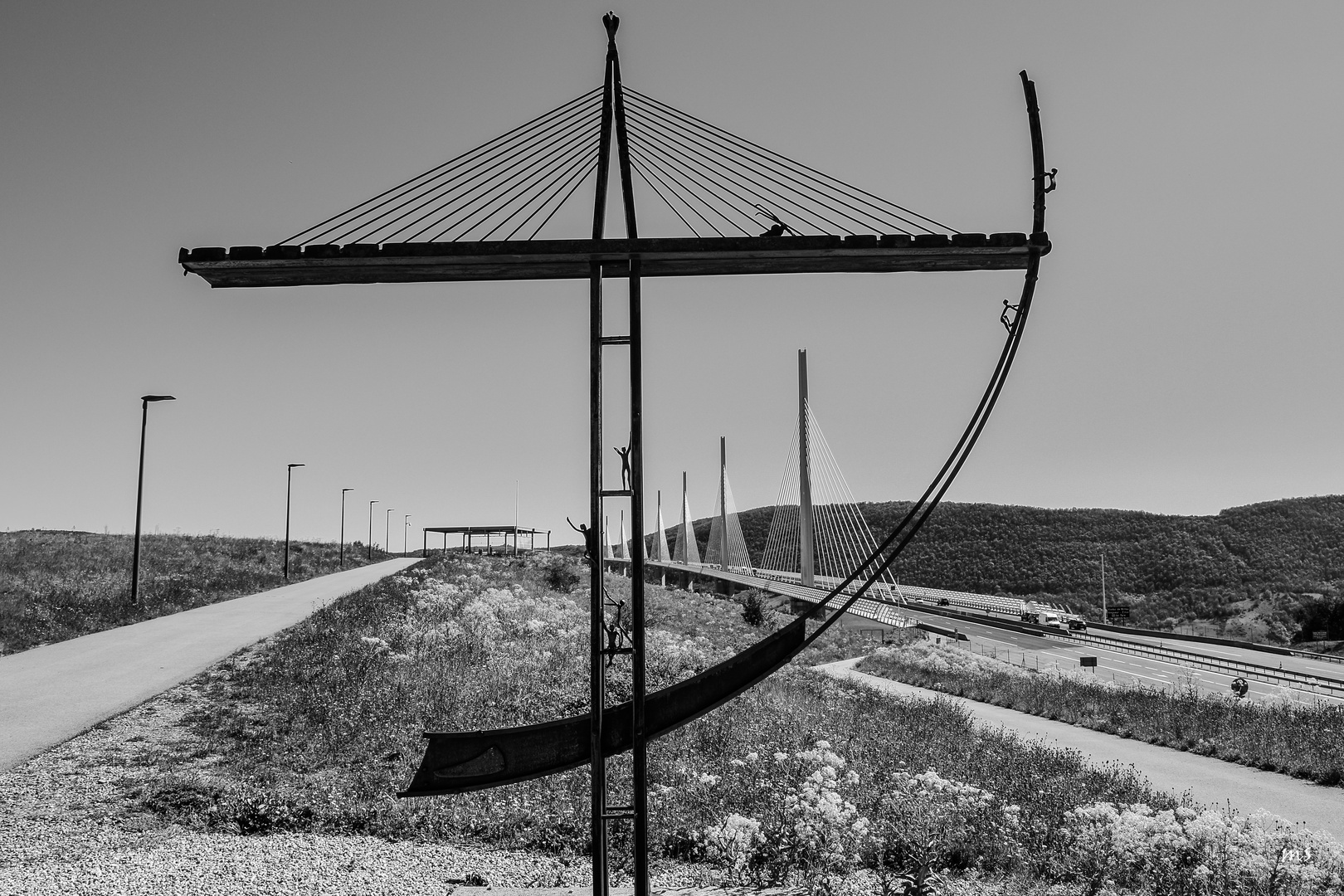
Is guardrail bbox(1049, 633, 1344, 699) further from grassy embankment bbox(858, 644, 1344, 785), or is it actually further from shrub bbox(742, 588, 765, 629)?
shrub bbox(742, 588, 765, 629)

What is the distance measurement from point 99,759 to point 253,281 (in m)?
6.65

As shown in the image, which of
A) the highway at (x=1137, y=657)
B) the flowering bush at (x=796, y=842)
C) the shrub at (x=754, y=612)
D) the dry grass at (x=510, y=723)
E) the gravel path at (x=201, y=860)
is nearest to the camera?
the gravel path at (x=201, y=860)

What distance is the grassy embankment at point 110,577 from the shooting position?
1669 centimetres

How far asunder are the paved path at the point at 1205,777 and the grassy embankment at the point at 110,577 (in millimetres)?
18190

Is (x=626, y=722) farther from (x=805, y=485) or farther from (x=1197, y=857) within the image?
(x=805, y=485)

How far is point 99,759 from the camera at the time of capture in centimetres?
809

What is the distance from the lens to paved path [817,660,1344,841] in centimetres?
956

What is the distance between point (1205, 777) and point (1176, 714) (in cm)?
479

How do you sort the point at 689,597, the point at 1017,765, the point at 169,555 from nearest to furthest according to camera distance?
1. the point at 1017,765
2. the point at 169,555
3. the point at 689,597

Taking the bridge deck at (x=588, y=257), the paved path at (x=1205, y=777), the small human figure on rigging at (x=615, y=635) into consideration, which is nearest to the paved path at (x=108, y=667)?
the bridge deck at (x=588, y=257)

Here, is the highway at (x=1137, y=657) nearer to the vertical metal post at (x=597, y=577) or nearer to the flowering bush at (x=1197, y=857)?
the flowering bush at (x=1197, y=857)

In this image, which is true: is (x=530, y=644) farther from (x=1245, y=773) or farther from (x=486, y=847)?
(x=1245, y=773)

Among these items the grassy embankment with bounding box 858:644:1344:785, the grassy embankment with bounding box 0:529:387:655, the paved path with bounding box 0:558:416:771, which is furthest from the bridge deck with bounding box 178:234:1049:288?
the grassy embankment with bounding box 0:529:387:655

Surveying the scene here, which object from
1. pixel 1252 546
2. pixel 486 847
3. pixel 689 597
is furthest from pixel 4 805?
pixel 1252 546
